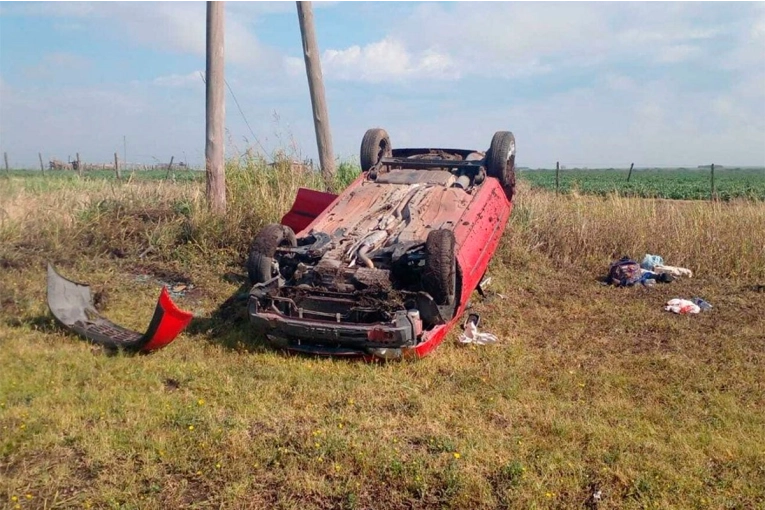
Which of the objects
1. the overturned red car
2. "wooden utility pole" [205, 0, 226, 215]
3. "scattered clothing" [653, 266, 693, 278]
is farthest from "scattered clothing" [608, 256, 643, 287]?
"wooden utility pole" [205, 0, 226, 215]

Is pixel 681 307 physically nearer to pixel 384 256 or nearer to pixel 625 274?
pixel 625 274

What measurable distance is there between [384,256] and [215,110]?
4.25 metres

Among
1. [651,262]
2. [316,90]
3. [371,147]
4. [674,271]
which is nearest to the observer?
[371,147]

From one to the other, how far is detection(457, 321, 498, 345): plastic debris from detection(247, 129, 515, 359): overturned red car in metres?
0.17

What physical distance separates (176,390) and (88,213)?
15.7ft

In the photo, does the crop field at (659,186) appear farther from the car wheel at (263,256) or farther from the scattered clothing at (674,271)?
the car wheel at (263,256)

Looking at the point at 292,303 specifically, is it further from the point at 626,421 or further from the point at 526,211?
the point at 526,211

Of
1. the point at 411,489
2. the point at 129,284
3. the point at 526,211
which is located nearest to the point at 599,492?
the point at 411,489

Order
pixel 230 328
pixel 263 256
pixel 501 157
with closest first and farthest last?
pixel 263 256 < pixel 230 328 < pixel 501 157

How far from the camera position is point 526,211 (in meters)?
10.5

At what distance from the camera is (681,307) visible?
24.6 feet

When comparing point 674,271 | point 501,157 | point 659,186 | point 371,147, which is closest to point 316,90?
point 371,147

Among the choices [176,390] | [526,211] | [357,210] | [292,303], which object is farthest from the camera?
[526,211]

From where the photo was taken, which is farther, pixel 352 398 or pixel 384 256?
pixel 384 256
